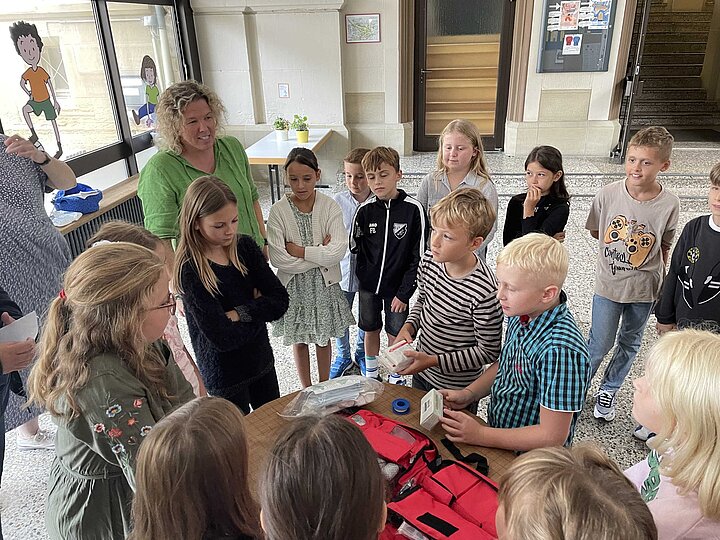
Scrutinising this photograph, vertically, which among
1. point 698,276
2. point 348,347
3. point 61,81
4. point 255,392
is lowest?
point 348,347

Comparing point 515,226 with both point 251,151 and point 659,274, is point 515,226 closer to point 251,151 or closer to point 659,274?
point 659,274

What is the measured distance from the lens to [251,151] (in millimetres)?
4645

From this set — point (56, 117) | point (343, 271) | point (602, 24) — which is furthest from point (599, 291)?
point (602, 24)

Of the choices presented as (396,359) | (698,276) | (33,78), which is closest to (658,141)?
(698,276)

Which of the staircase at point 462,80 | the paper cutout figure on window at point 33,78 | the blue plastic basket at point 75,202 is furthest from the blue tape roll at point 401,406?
the staircase at point 462,80

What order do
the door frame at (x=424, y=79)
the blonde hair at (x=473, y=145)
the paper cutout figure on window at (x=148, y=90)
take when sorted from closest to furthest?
the blonde hair at (x=473, y=145) < the paper cutout figure on window at (x=148, y=90) < the door frame at (x=424, y=79)

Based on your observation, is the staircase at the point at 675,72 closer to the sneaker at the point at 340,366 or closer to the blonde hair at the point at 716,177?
the blonde hair at the point at 716,177

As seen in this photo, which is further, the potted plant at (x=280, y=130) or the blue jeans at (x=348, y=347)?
the potted plant at (x=280, y=130)

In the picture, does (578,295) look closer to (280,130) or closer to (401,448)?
(401,448)

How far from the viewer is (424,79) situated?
21.0 feet

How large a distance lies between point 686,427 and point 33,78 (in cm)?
408

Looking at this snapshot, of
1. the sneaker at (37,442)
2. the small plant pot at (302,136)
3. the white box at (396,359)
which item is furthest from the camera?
the small plant pot at (302,136)

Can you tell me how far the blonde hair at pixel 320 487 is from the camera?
713mm

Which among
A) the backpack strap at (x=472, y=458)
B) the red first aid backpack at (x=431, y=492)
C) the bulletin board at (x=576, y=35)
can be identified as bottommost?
the backpack strap at (x=472, y=458)
